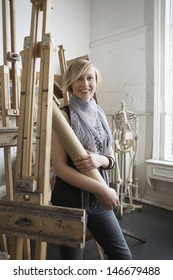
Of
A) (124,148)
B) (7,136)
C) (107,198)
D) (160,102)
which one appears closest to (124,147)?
(124,148)

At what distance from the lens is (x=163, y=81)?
8.73 feet

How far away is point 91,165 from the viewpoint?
2.70 ft

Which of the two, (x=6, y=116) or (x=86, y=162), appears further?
(x=6, y=116)

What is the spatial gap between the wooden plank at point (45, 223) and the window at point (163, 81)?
230 centimetres

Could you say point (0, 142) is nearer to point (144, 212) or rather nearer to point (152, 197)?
point (144, 212)

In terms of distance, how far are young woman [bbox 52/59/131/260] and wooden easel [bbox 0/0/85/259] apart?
133 mm

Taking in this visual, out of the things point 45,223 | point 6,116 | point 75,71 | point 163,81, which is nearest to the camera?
point 45,223

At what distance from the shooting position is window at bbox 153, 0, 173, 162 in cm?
262

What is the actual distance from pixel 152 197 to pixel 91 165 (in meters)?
2.30

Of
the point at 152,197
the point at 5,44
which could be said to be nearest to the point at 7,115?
the point at 5,44

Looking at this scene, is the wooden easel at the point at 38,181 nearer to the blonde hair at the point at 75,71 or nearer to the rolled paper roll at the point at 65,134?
the rolled paper roll at the point at 65,134

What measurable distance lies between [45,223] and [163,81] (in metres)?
2.44

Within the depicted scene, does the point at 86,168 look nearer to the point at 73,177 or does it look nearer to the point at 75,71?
the point at 73,177

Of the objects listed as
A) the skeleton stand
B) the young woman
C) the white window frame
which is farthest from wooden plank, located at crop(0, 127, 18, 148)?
the white window frame
